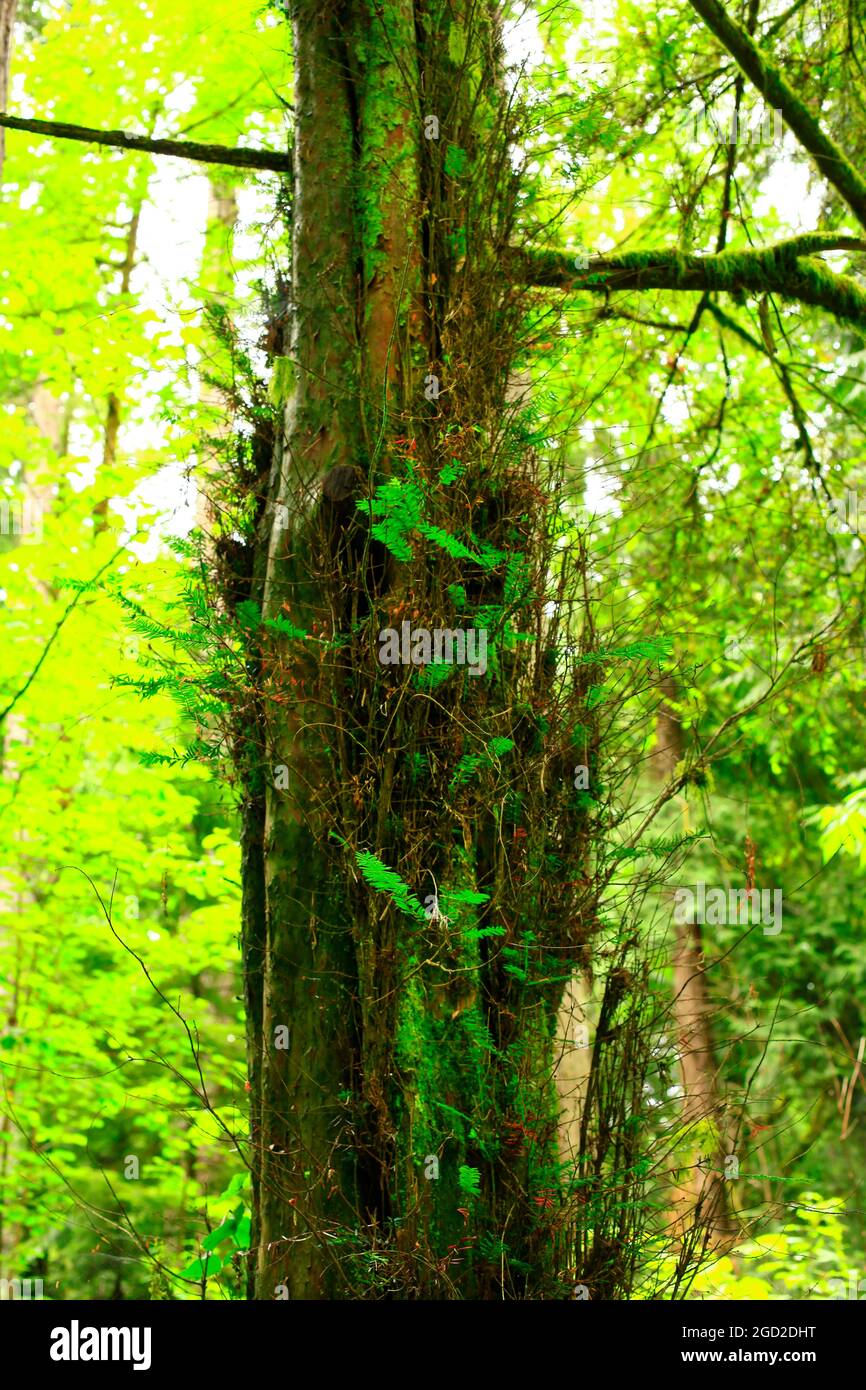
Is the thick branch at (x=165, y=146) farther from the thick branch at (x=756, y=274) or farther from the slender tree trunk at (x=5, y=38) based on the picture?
the thick branch at (x=756, y=274)

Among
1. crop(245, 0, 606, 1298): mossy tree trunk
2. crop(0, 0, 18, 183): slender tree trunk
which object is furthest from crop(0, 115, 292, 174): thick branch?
crop(0, 0, 18, 183): slender tree trunk

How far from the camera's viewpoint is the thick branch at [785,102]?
603 centimetres

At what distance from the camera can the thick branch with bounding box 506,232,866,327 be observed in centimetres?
631

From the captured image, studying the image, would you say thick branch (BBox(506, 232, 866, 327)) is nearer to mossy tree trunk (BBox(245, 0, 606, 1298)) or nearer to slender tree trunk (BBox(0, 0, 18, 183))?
mossy tree trunk (BBox(245, 0, 606, 1298))

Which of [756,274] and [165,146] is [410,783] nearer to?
[165,146]

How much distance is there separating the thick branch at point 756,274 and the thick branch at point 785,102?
282 mm

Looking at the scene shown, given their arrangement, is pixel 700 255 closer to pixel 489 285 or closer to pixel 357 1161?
pixel 489 285

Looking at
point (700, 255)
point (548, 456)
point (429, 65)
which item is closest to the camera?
point (548, 456)

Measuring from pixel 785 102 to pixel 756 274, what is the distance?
872mm

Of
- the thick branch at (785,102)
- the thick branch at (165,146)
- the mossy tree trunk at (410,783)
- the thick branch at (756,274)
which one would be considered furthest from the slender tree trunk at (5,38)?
the thick branch at (785,102)

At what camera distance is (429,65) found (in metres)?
4.96
